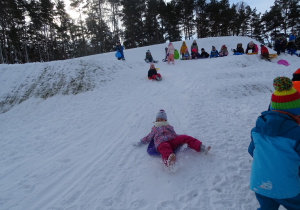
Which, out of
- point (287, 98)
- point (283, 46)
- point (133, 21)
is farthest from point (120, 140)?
point (133, 21)

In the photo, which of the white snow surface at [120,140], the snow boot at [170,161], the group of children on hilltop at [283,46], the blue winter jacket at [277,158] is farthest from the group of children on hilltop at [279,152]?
the group of children on hilltop at [283,46]

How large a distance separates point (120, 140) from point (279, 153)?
3.07 m

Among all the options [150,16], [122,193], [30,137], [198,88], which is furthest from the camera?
[150,16]

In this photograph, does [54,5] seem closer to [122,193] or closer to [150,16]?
[150,16]

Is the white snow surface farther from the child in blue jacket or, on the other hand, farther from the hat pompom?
the hat pompom

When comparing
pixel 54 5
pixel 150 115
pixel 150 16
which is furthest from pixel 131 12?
pixel 150 115

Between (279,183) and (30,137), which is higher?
(279,183)

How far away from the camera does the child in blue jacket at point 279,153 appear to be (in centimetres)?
148

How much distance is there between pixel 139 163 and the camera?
10.1 feet

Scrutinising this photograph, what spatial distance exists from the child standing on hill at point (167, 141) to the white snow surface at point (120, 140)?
0.18 m

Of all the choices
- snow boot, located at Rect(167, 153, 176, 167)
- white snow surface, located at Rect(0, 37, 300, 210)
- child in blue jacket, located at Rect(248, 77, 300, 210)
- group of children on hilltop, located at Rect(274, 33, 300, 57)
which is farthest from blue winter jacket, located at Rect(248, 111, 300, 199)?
group of children on hilltop, located at Rect(274, 33, 300, 57)

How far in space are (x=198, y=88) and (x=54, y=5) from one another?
3538 cm

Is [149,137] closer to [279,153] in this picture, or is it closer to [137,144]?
[137,144]

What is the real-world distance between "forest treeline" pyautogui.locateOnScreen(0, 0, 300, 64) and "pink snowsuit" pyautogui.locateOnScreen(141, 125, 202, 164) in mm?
32846
